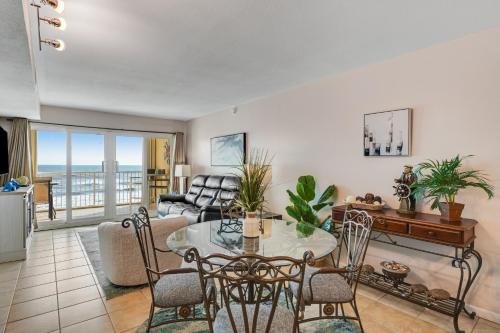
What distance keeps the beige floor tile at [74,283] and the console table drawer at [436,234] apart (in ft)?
10.9

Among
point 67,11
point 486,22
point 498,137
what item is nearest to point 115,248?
point 67,11

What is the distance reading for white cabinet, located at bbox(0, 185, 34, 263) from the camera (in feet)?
11.7

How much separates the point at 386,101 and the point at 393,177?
0.84m

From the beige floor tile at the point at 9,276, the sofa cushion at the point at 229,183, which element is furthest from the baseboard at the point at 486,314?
the beige floor tile at the point at 9,276

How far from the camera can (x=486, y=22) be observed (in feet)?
7.01

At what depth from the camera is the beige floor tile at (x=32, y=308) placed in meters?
2.30

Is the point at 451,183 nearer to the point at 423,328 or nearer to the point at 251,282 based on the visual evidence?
the point at 423,328

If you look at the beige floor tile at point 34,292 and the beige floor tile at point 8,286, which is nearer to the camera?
the beige floor tile at point 34,292

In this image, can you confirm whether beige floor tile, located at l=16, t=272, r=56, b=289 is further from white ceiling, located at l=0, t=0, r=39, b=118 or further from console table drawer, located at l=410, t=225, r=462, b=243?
console table drawer, located at l=410, t=225, r=462, b=243

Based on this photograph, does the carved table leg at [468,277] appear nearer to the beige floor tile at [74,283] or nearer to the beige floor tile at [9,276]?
the beige floor tile at [74,283]

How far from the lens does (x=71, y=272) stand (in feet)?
10.5

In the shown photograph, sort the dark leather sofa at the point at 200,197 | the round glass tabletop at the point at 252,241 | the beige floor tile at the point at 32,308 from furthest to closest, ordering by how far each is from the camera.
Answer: the dark leather sofa at the point at 200,197, the beige floor tile at the point at 32,308, the round glass tabletop at the point at 252,241

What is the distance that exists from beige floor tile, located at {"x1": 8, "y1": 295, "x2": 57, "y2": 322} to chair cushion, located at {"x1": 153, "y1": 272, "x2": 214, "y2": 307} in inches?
54.9

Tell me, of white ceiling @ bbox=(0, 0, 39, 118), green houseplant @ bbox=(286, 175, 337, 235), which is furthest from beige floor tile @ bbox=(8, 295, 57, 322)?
green houseplant @ bbox=(286, 175, 337, 235)
